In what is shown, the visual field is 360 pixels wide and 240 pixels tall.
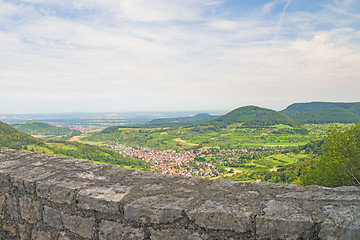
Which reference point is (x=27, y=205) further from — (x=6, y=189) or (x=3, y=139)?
(x=3, y=139)

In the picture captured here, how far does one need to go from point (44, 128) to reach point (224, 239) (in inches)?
6208

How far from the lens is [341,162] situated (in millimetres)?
9953

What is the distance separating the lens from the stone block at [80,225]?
6.70 feet

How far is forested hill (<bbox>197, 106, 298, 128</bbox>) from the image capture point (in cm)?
12531

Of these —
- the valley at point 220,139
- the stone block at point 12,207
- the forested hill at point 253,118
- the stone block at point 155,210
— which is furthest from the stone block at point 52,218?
the forested hill at point 253,118

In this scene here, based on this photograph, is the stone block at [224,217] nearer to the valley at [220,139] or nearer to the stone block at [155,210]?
the stone block at [155,210]

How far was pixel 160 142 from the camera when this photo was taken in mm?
99312

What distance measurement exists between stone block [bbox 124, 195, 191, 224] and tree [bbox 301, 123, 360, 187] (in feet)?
35.1

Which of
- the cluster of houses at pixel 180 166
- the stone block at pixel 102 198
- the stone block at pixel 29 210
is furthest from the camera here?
the cluster of houses at pixel 180 166

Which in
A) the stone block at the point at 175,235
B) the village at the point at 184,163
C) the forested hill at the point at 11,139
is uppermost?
the stone block at the point at 175,235

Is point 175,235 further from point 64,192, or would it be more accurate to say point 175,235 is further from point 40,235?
A: point 40,235

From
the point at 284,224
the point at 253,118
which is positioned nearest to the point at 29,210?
the point at 284,224

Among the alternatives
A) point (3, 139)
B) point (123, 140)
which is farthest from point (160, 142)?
point (3, 139)

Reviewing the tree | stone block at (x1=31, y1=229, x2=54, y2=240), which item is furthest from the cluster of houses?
stone block at (x1=31, y1=229, x2=54, y2=240)
